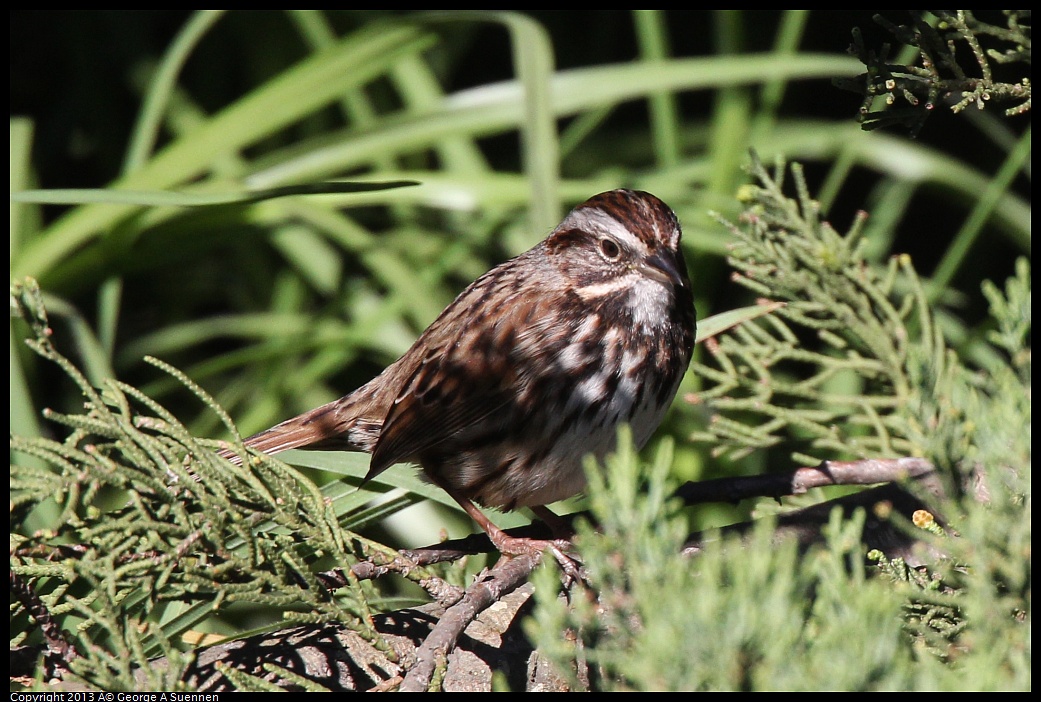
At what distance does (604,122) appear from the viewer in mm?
3689

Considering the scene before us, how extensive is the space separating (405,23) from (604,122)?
1169mm

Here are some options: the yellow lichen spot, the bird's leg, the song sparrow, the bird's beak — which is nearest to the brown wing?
the song sparrow

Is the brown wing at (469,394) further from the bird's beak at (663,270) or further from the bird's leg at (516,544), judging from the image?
the bird's beak at (663,270)

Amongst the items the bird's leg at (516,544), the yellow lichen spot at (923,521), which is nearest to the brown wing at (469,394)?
the bird's leg at (516,544)

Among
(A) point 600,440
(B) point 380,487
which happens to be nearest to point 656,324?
(A) point 600,440

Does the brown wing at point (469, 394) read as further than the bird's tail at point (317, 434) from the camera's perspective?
No

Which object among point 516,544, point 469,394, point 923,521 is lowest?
point 516,544

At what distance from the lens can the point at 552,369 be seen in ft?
5.80

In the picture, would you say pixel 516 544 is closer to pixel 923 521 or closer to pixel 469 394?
pixel 469 394

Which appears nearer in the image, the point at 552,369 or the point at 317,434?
the point at 552,369

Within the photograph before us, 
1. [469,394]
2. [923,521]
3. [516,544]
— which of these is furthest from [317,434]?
[923,521]

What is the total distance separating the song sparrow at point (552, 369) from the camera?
175cm

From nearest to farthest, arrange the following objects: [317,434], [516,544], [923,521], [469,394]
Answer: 1. [923,521]
2. [516,544]
3. [469,394]
4. [317,434]

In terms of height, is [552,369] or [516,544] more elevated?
[552,369]
